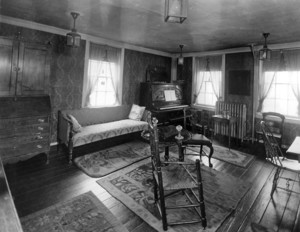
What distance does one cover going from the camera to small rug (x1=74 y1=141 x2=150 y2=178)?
129 inches

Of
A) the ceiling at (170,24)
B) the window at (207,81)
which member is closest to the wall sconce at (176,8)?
the ceiling at (170,24)

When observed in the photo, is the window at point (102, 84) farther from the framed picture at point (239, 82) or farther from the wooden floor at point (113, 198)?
the framed picture at point (239, 82)

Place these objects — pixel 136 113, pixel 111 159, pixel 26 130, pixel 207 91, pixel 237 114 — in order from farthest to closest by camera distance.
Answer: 1. pixel 207 91
2. pixel 237 114
3. pixel 136 113
4. pixel 111 159
5. pixel 26 130

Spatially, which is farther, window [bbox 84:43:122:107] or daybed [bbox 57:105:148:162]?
window [bbox 84:43:122:107]

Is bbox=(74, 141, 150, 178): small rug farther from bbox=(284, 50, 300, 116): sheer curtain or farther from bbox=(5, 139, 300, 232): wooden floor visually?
bbox=(284, 50, 300, 116): sheer curtain

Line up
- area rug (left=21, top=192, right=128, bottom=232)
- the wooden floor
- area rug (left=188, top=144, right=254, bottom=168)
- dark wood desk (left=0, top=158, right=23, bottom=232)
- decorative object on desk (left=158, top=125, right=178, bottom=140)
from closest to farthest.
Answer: dark wood desk (left=0, top=158, right=23, bottom=232) < area rug (left=21, top=192, right=128, bottom=232) < the wooden floor < decorative object on desk (left=158, top=125, right=178, bottom=140) < area rug (left=188, top=144, right=254, bottom=168)

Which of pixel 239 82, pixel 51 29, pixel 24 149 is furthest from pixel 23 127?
pixel 239 82

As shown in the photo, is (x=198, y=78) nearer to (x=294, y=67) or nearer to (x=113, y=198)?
(x=294, y=67)

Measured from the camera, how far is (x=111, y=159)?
374 centimetres

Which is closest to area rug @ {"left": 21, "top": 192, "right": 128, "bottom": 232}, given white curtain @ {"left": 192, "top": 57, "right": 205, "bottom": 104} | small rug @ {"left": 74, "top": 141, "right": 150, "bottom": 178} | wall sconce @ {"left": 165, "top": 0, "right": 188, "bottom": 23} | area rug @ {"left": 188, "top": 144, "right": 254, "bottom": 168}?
small rug @ {"left": 74, "top": 141, "right": 150, "bottom": 178}

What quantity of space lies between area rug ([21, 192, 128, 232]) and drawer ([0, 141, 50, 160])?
1373 millimetres

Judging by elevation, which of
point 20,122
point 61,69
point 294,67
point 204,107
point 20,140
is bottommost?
point 20,140

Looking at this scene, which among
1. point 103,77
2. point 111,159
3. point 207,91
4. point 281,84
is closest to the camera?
point 111,159

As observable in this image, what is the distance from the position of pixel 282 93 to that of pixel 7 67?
612 centimetres
